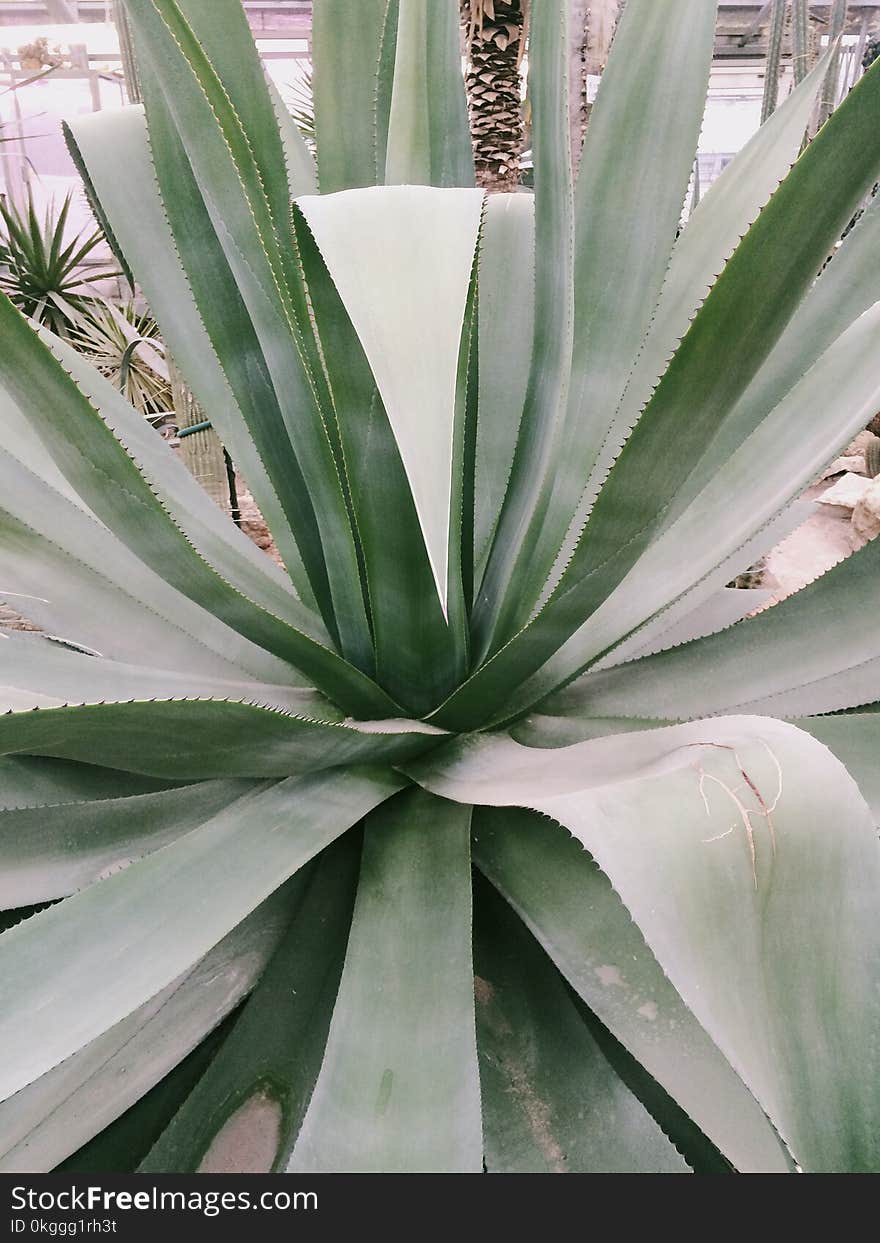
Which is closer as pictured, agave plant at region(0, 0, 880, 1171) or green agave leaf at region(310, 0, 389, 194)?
agave plant at region(0, 0, 880, 1171)

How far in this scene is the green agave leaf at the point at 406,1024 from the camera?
1.46 feet

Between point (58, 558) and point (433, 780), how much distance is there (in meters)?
0.41

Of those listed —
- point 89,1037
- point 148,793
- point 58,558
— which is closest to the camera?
point 89,1037

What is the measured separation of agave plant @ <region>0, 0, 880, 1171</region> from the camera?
423mm

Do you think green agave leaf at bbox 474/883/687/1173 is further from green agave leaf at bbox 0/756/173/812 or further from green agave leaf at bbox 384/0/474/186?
green agave leaf at bbox 384/0/474/186

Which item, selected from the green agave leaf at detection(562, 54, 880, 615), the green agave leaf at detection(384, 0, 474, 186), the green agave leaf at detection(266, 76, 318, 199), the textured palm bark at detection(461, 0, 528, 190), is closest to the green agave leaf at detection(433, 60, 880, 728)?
the green agave leaf at detection(562, 54, 880, 615)

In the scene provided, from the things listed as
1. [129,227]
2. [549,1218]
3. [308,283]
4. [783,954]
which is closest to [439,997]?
[549,1218]

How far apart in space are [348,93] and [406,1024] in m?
0.73

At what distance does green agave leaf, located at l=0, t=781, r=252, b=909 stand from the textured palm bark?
0.98m

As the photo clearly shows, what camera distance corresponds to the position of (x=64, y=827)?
2.07 ft

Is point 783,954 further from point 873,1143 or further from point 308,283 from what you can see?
point 308,283

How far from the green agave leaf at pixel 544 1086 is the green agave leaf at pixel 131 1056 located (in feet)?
0.53

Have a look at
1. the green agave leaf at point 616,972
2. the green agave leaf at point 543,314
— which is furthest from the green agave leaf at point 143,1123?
the green agave leaf at point 543,314

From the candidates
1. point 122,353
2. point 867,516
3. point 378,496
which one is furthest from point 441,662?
point 867,516
